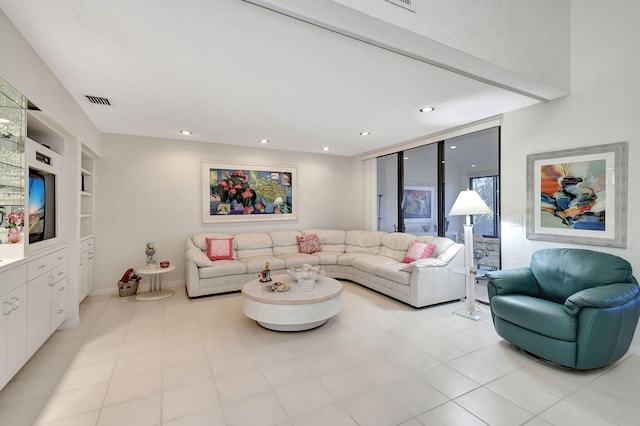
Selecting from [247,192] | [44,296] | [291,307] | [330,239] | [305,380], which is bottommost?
[305,380]

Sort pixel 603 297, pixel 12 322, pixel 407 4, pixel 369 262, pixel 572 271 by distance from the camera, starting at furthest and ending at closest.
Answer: pixel 369 262 → pixel 572 271 → pixel 603 297 → pixel 12 322 → pixel 407 4

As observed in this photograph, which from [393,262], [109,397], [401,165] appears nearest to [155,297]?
[109,397]

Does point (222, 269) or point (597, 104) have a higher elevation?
point (597, 104)

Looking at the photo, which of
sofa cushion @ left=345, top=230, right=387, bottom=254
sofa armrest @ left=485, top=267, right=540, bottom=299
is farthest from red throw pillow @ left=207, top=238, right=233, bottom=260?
sofa armrest @ left=485, top=267, right=540, bottom=299

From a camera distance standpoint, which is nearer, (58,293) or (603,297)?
(603,297)

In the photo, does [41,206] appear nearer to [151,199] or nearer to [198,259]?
[198,259]

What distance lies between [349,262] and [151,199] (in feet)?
11.7

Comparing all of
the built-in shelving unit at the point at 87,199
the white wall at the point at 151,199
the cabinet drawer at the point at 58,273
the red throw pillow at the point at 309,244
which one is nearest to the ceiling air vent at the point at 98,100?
the built-in shelving unit at the point at 87,199

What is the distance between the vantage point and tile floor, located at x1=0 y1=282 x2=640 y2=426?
6.17 feet

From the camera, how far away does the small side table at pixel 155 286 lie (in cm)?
422

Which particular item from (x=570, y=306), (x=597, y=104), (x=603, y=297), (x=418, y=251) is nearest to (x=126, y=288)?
(x=418, y=251)

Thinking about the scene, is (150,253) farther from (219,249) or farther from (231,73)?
(231,73)

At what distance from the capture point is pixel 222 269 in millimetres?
4414

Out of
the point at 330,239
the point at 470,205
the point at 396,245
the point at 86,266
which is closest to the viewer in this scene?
the point at 470,205
